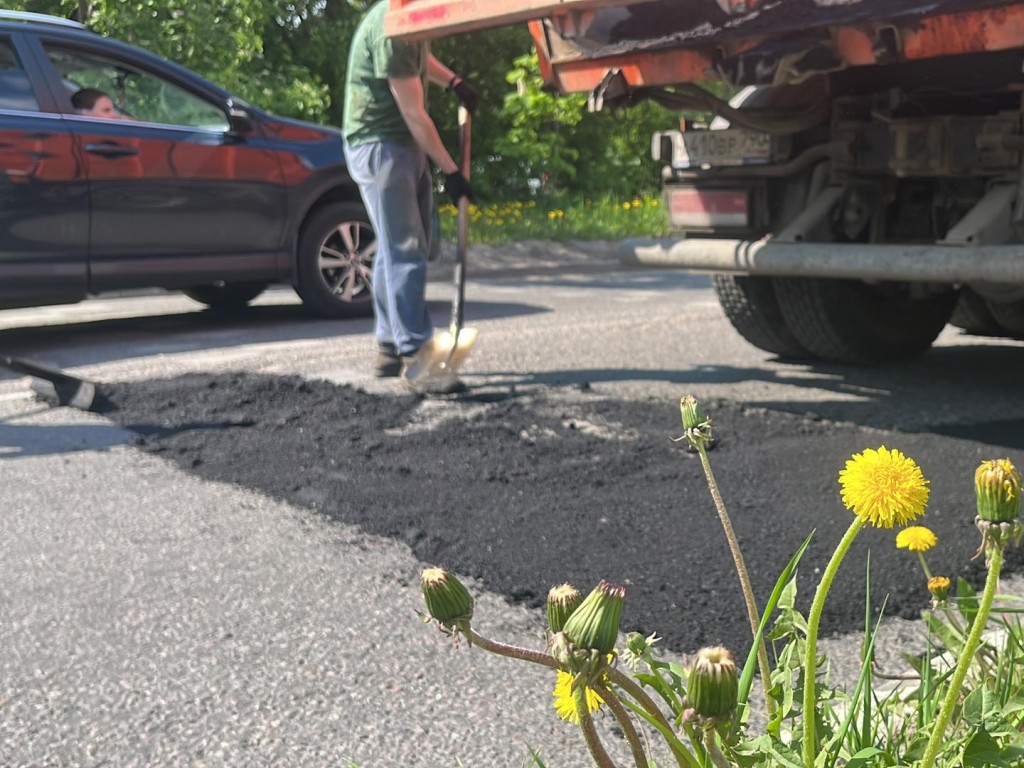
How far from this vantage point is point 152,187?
686 cm

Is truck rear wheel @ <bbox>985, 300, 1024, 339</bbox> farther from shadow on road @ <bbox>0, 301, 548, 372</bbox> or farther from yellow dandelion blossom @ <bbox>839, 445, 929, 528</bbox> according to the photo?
yellow dandelion blossom @ <bbox>839, 445, 929, 528</bbox>

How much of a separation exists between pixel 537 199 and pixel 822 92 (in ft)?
34.1

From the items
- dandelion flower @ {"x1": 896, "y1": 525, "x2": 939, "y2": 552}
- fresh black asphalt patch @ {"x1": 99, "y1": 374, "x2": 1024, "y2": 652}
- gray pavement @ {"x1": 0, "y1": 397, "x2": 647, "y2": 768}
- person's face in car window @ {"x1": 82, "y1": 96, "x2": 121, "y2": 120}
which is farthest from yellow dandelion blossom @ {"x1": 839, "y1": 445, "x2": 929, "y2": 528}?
person's face in car window @ {"x1": 82, "y1": 96, "x2": 121, "y2": 120}

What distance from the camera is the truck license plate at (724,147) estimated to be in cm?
510

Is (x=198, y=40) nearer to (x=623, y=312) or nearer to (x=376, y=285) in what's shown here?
(x=623, y=312)

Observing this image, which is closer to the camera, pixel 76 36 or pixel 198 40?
pixel 76 36

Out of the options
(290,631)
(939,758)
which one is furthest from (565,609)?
(290,631)

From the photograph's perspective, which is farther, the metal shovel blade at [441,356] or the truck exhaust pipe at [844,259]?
the metal shovel blade at [441,356]

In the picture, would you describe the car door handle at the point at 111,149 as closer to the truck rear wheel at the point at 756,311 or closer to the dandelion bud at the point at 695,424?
the truck rear wheel at the point at 756,311

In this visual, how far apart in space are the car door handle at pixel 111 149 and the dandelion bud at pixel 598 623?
6090mm

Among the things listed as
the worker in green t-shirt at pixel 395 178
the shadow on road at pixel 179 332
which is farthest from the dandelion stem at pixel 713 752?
the shadow on road at pixel 179 332

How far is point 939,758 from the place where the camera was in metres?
1.52

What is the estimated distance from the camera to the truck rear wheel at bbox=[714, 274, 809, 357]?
18.7ft

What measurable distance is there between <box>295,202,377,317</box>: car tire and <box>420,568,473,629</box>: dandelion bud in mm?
6364
